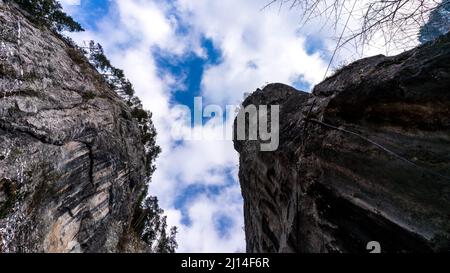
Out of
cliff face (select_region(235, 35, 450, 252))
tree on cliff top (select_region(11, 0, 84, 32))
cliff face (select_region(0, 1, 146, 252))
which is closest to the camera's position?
cliff face (select_region(235, 35, 450, 252))

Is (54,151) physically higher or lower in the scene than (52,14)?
lower

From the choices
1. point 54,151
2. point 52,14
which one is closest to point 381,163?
point 54,151

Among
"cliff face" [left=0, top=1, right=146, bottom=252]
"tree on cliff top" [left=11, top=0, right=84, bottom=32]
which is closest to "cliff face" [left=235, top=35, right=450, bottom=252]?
"cliff face" [left=0, top=1, right=146, bottom=252]

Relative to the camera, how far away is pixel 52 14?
21203mm

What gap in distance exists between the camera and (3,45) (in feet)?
30.2

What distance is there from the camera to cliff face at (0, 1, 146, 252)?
777 centimetres

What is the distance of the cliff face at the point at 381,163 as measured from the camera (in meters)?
3.47

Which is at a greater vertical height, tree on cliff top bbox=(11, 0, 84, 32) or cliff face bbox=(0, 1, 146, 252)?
tree on cliff top bbox=(11, 0, 84, 32)

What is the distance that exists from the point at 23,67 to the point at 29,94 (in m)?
1.26

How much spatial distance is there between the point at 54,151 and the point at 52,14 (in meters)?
17.2

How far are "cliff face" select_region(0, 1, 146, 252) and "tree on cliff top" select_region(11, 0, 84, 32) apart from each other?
585cm

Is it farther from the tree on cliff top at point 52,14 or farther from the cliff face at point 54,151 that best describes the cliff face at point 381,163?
the tree on cliff top at point 52,14

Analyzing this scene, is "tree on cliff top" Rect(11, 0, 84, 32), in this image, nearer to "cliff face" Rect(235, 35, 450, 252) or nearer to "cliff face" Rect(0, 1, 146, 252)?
"cliff face" Rect(0, 1, 146, 252)

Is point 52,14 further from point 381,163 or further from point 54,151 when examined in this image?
point 381,163
